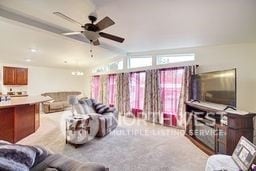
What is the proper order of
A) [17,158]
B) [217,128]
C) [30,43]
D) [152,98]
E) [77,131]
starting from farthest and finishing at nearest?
[152,98], [30,43], [77,131], [217,128], [17,158]

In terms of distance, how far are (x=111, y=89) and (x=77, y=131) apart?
161 inches

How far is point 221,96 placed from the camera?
11.3 ft

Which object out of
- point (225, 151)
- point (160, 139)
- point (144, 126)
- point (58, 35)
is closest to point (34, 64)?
point (58, 35)

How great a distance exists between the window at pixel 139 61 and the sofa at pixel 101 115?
2168mm

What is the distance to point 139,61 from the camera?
21.7 ft

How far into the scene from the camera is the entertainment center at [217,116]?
2.75 meters

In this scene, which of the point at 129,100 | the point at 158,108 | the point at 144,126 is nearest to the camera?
Answer: the point at 144,126

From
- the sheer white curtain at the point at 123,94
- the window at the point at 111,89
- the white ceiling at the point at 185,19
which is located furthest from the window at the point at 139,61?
the white ceiling at the point at 185,19

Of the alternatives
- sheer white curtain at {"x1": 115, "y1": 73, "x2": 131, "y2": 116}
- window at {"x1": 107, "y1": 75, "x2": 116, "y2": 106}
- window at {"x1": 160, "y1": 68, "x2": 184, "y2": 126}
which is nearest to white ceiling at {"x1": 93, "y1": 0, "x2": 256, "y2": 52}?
window at {"x1": 160, "y1": 68, "x2": 184, "y2": 126}

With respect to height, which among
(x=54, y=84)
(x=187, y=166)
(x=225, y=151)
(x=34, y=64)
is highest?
(x=34, y=64)

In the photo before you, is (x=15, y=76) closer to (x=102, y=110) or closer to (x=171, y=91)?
(x=102, y=110)

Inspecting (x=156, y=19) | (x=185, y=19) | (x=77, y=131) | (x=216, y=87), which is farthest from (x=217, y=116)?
(x=77, y=131)

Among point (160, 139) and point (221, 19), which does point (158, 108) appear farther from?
point (221, 19)

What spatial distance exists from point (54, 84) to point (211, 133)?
791 centimetres
